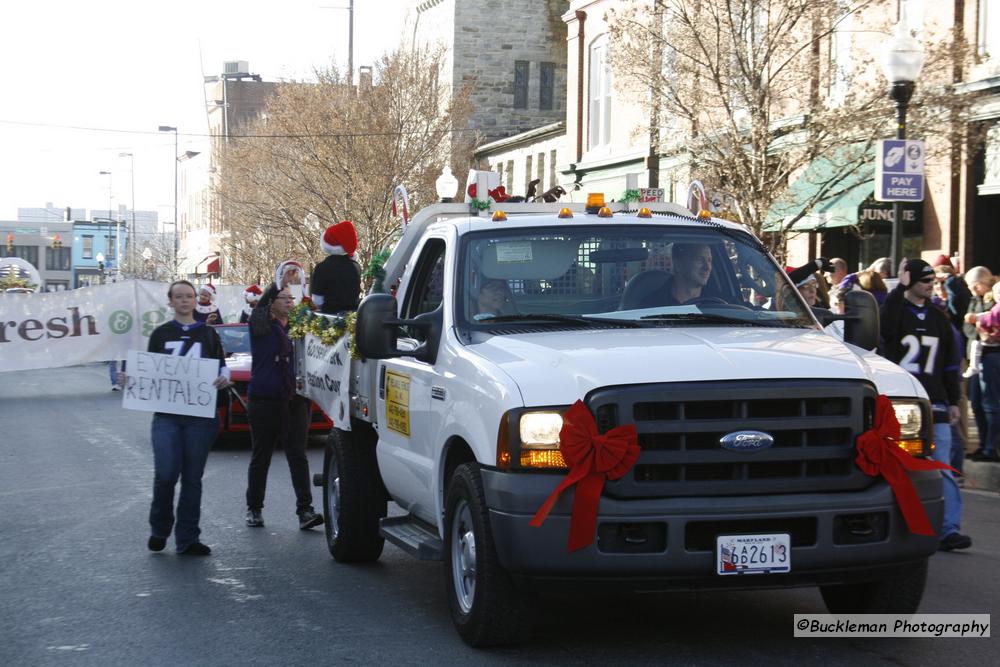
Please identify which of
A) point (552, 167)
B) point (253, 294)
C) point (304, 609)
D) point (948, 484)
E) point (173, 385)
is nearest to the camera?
point (304, 609)

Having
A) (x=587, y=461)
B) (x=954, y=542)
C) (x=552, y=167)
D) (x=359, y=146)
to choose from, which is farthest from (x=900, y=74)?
(x=552, y=167)

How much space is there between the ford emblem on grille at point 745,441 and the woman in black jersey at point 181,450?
4733 mm

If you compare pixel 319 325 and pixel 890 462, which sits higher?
pixel 319 325

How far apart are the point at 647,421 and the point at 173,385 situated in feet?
15.4

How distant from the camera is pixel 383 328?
288 inches

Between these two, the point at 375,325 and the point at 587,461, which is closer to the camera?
the point at 587,461

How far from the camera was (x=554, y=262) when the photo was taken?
24.8 ft

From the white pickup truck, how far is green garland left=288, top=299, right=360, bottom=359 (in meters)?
1.35

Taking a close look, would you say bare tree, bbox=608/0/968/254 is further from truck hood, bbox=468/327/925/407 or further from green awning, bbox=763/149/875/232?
truck hood, bbox=468/327/925/407

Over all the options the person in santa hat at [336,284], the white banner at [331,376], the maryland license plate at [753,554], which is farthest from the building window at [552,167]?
the maryland license plate at [753,554]

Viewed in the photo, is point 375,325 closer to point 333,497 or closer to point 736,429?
point 736,429

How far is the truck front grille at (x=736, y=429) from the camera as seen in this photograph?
600 cm

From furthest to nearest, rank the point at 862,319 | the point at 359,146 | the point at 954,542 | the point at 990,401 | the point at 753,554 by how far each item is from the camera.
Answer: the point at 359,146 → the point at 990,401 → the point at 954,542 → the point at 862,319 → the point at 753,554

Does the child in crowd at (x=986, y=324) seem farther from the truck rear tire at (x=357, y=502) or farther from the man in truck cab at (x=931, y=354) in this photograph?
the truck rear tire at (x=357, y=502)
